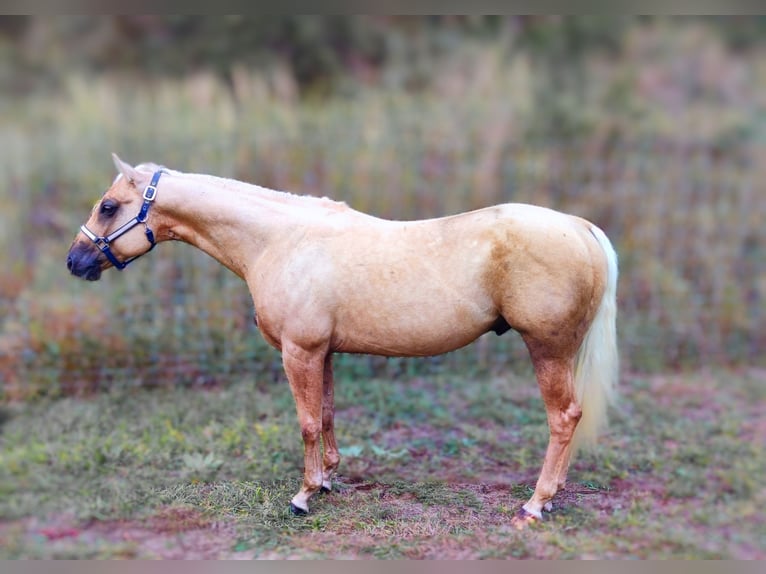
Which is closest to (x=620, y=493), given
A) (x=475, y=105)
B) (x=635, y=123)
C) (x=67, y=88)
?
(x=475, y=105)

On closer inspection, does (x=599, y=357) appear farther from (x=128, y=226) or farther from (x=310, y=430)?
(x=128, y=226)

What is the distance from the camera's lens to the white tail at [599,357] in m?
3.92

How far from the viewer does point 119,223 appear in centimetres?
394

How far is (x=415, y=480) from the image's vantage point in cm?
462

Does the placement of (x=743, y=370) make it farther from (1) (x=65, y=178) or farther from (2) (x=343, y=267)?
(1) (x=65, y=178)

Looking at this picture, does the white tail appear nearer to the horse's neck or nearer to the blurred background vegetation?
the horse's neck

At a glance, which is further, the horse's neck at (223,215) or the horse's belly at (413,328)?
the horse's neck at (223,215)

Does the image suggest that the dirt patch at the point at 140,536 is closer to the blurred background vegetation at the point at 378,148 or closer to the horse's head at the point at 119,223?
the horse's head at the point at 119,223

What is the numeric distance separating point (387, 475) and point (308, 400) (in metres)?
1.16

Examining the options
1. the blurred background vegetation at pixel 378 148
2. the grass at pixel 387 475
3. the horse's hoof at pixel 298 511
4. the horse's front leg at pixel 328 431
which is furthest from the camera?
the blurred background vegetation at pixel 378 148

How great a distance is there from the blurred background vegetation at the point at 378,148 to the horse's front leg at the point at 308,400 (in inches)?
95.1

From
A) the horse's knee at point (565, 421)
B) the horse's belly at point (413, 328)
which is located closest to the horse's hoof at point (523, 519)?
the horse's knee at point (565, 421)

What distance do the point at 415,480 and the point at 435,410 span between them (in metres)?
1.32

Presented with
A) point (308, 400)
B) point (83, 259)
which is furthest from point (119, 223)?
point (308, 400)
